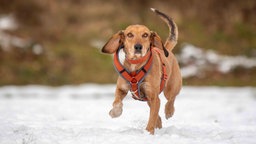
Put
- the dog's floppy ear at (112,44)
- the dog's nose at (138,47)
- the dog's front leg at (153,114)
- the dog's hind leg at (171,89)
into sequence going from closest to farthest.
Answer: the dog's nose at (138,47), the dog's floppy ear at (112,44), the dog's front leg at (153,114), the dog's hind leg at (171,89)

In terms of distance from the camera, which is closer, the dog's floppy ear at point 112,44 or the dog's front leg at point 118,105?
the dog's floppy ear at point 112,44

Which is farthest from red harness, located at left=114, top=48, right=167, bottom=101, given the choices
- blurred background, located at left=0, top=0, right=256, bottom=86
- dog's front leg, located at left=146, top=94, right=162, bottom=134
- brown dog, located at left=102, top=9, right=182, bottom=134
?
blurred background, located at left=0, top=0, right=256, bottom=86

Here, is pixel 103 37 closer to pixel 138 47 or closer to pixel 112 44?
pixel 112 44

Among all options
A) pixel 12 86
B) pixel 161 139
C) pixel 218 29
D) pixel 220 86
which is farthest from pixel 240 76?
pixel 161 139

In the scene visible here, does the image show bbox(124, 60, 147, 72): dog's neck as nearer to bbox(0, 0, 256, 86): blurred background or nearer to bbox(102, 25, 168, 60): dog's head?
bbox(102, 25, 168, 60): dog's head

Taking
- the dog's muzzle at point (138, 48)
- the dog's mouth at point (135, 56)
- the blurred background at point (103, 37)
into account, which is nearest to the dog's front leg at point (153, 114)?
the dog's mouth at point (135, 56)

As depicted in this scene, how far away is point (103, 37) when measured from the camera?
2653 cm

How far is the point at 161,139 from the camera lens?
261 inches

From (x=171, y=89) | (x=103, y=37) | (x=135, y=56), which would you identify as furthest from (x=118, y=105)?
(x=103, y=37)

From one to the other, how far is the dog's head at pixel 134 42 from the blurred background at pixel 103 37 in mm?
16279

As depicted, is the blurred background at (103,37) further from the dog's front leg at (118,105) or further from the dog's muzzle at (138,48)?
the dog's muzzle at (138,48)

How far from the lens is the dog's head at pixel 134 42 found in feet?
22.0

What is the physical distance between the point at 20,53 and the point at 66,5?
17.0 feet

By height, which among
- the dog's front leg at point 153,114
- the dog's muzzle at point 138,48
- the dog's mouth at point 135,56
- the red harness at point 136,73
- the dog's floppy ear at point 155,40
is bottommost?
the dog's front leg at point 153,114
